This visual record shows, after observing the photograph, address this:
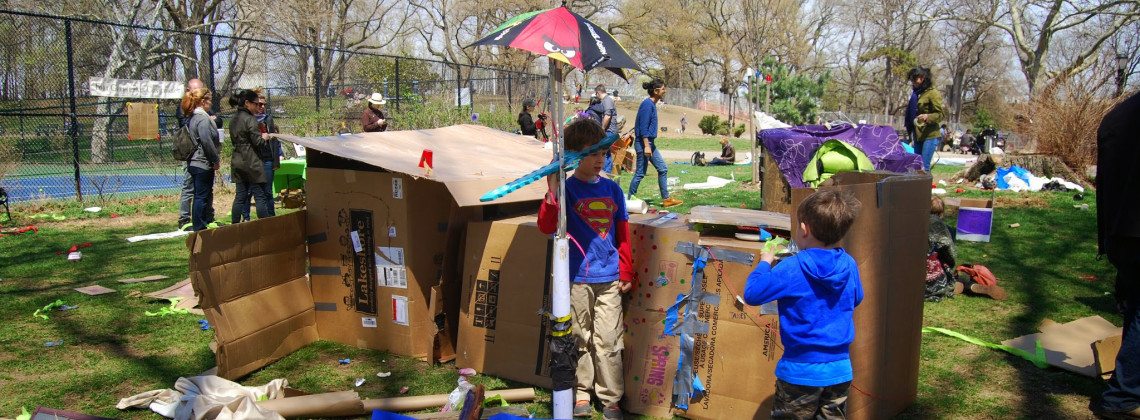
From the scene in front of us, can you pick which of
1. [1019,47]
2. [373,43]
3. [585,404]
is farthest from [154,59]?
[1019,47]

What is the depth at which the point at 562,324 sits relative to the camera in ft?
11.0

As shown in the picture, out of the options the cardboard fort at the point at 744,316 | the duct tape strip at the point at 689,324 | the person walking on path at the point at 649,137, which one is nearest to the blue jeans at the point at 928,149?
the person walking on path at the point at 649,137

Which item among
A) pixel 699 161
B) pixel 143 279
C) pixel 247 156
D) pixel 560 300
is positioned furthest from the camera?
pixel 699 161

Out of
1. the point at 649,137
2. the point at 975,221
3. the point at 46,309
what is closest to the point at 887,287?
the point at 975,221

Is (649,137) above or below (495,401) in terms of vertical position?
above

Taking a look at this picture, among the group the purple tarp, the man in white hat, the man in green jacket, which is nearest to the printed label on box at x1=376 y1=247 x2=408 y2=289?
the purple tarp

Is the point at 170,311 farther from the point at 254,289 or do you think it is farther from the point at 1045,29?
the point at 1045,29

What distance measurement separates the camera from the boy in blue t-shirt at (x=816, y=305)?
9.22 ft

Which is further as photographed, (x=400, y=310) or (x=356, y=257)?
(x=356, y=257)

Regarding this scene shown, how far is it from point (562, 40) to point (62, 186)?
11235mm

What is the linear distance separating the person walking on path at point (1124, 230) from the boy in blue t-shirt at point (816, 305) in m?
1.68

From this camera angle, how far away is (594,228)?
363 cm

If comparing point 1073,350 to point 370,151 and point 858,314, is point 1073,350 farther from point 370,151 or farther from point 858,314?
point 370,151

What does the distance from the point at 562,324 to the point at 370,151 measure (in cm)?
175
